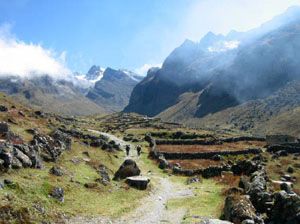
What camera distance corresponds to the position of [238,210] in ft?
45.2

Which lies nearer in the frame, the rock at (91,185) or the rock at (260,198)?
the rock at (260,198)

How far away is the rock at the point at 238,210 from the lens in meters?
13.3

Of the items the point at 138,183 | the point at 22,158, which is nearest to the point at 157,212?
the point at 138,183

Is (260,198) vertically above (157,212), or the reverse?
(260,198)

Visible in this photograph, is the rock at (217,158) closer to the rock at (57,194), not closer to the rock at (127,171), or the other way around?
the rock at (127,171)

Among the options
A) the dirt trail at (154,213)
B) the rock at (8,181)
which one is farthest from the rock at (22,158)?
the dirt trail at (154,213)

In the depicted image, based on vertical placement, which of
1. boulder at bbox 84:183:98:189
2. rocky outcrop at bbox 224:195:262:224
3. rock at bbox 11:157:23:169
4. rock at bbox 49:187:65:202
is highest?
rock at bbox 11:157:23:169

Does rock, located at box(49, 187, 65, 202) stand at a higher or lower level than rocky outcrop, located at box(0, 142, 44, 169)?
lower

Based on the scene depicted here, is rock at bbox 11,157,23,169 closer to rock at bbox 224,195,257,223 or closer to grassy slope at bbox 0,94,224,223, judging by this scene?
grassy slope at bbox 0,94,224,223

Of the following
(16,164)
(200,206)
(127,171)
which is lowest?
(200,206)

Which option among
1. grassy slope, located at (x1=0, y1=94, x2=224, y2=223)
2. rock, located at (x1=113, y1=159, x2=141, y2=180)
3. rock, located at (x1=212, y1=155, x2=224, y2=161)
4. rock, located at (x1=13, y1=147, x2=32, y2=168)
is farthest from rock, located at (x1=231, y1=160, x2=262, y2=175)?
rock, located at (x1=13, y1=147, x2=32, y2=168)

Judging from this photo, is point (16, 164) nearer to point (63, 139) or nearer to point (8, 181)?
point (8, 181)

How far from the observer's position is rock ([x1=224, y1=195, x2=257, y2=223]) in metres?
13.3

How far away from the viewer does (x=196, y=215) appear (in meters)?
16.8
